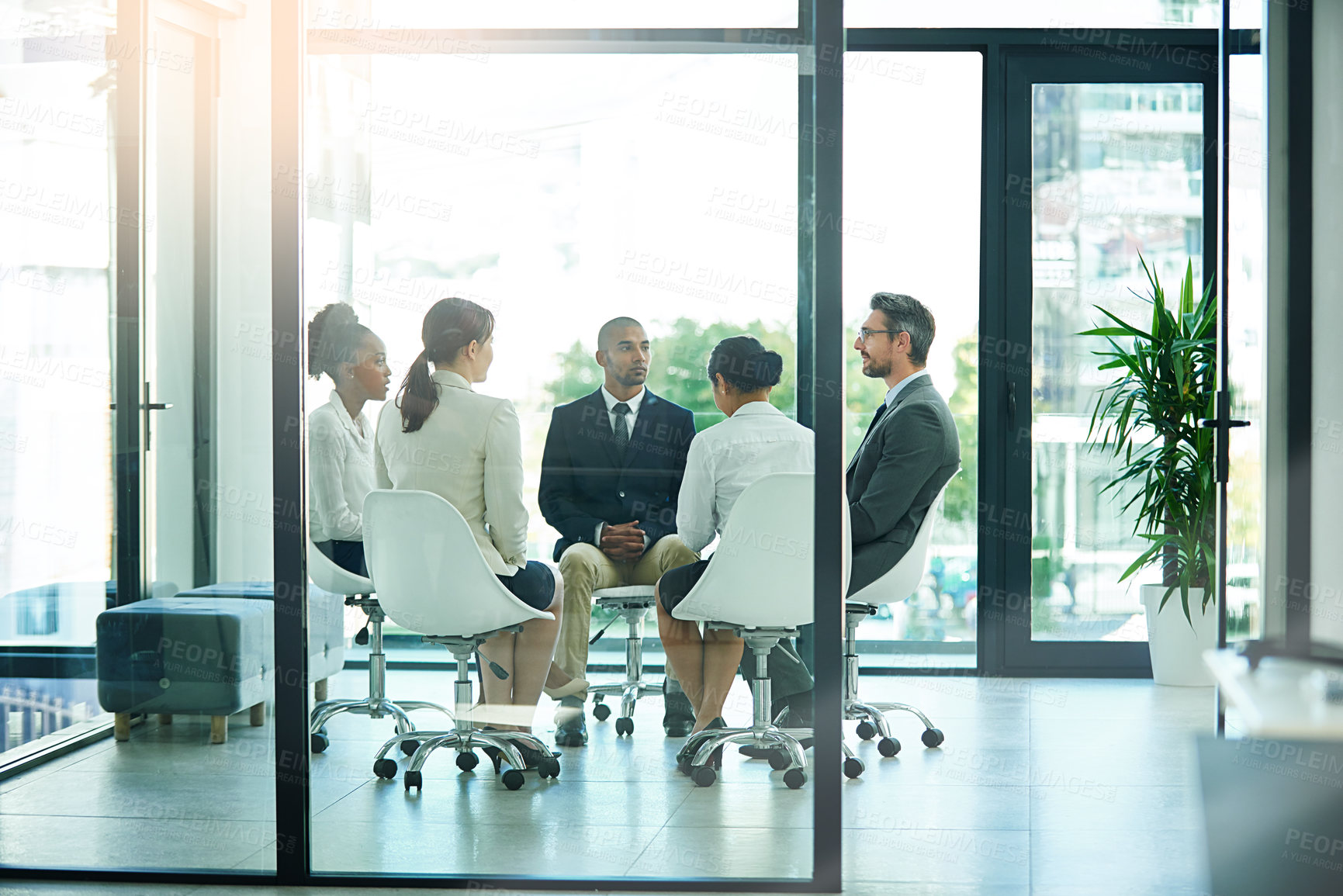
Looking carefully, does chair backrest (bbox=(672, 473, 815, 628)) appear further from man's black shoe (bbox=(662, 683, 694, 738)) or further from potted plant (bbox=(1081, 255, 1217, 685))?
potted plant (bbox=(1081, 255, 1217, 685))

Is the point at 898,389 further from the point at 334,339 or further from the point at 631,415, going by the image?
the point at 334,339

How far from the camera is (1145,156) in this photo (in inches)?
231

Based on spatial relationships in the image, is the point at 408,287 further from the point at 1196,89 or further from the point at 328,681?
the point at 1196,89

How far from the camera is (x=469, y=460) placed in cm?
323

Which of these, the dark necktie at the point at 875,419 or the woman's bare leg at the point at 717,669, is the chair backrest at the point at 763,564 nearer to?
the woman's bare leg at the point at 717,669

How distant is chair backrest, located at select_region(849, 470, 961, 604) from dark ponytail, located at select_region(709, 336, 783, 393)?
50.5 inches

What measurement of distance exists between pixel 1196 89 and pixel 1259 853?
15.7 ft

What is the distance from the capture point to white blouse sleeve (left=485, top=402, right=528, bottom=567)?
10.5 ft

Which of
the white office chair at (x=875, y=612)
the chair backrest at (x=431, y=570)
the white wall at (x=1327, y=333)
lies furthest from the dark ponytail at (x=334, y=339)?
the white wall at (x=1327, y=333)

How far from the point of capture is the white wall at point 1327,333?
3.53 meters

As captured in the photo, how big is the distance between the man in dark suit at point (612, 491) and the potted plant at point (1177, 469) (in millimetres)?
2993

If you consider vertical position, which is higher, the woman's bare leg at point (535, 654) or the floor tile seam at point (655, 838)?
the woman's bare leg at point (535, 654)

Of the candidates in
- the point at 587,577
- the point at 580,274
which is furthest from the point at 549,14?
the point at 587,577

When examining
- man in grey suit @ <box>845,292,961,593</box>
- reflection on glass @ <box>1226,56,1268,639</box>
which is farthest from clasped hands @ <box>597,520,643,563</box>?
reflection on glass @ <box>1226,56,1268,639</box>
